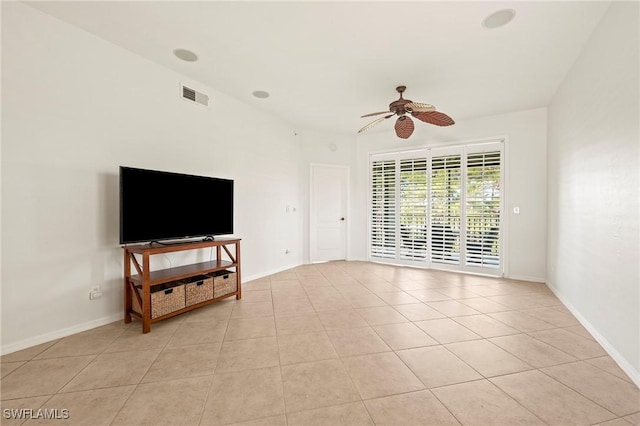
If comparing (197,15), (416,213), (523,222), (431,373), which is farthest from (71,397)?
(523,222)

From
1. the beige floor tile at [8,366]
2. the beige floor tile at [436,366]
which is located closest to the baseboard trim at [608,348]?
the beige floor tile at [436,366]

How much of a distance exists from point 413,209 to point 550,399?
3.97 m

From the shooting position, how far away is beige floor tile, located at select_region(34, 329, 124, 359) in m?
2.15

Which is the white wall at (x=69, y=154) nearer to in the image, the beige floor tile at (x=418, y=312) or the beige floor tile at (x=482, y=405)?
the beige floor tile at (x=418, y=312)

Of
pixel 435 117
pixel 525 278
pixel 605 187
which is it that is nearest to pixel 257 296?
pixel 435 117

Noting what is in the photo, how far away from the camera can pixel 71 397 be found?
1647 mm

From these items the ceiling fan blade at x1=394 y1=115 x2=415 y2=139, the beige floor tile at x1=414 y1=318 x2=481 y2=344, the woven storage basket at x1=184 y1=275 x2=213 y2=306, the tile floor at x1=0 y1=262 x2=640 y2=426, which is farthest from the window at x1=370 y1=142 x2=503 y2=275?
the woven storage basket at x1=184 y1=275 x2=213 y2=306

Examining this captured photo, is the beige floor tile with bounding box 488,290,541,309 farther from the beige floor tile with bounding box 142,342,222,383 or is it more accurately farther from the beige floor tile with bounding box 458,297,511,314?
the beige floor tile with bounding box 142,342,222,383

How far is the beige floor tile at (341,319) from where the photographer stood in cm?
269

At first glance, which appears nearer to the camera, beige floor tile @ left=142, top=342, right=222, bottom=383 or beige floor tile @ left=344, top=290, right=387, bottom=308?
beige floor tile @ left=142, top=342, right=222, bottom=383

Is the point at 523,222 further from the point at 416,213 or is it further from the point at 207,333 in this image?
the point at 207,333

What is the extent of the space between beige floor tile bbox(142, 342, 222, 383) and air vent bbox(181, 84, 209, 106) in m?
2.95

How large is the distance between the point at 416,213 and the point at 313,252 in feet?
7.59

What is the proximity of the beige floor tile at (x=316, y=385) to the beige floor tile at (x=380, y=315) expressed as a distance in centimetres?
88
